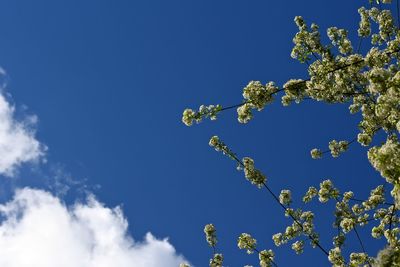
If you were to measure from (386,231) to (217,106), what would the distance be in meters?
5.53

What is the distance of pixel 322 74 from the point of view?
12.2 m

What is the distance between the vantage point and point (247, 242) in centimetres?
1545

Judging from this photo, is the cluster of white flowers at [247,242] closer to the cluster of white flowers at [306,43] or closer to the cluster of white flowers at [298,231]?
the cluster of white flowers at [298,231]

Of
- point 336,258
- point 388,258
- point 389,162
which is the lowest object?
point 388,258

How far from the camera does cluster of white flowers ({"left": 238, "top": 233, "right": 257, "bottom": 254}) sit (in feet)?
50.4

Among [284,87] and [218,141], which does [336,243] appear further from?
[284,87]

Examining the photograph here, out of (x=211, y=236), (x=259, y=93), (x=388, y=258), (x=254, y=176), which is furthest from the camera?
(x=211, y=236)

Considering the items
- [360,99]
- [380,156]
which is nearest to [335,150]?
[360,99]

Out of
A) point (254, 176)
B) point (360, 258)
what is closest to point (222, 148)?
point (254, 176)

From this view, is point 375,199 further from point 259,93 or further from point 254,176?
point 259,93

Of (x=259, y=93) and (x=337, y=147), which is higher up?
(x=337, y=147)

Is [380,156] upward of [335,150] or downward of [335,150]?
downward

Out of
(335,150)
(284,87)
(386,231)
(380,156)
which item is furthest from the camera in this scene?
(335,150)

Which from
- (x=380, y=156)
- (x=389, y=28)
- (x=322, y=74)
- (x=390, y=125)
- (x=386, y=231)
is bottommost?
(x=380, y=156)
